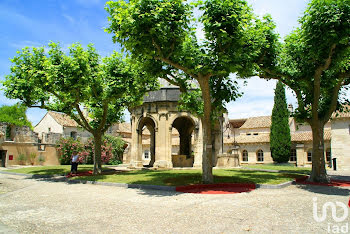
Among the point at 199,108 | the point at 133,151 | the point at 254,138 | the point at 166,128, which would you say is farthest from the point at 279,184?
the point at 254,138

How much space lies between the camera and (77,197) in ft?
31.3

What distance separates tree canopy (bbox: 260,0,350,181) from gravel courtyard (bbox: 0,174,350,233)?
5.67 metres

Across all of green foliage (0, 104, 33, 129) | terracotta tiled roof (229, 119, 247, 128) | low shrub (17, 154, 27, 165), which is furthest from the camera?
green foliage (0, 104, 33, 129)

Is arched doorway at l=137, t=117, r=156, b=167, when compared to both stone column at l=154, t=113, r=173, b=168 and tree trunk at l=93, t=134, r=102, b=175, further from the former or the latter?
tree trunk at l=93, t=134, r=102, b=175

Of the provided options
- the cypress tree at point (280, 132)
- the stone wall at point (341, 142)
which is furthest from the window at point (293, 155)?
the stone wall at point (341, 142)

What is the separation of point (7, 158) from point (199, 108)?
2066 cm

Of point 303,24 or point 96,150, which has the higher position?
point 303,24

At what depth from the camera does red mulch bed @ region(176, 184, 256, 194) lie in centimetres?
1029

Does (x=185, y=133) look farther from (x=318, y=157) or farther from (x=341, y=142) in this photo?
(x=318, y=157)

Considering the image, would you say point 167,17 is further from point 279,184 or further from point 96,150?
point 96,150

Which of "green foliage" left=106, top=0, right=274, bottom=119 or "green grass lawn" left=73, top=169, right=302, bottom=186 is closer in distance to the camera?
"green foliage" left=106, top=0, right=274, bottom=119

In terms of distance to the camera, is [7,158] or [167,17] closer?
[167,17]

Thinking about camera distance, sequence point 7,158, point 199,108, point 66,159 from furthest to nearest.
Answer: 1. point 66,159
2. point 7,158
3. point 199,108

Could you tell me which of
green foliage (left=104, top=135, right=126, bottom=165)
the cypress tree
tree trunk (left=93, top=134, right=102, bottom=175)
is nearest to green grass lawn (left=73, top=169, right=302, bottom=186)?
tree trunk (left=93, top=134, right=102, bottom=175)
